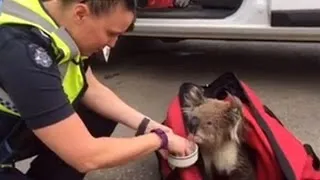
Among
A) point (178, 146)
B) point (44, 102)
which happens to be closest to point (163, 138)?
point (178, 146)

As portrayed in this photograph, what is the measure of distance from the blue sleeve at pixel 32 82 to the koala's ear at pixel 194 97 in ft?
2.99

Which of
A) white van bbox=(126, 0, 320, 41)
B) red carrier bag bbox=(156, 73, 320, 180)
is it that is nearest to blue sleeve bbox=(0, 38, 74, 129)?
red carrier bag bbox=(156, 73, 320, 180)

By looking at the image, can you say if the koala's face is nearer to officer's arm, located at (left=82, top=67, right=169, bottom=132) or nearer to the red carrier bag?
the red carrier bag

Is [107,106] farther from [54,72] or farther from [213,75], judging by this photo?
[213,75]

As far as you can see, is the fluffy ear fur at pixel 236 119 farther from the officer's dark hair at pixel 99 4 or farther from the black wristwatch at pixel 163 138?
the officer's dark hair at pixel 99 4

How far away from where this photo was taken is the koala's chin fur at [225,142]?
2.63m

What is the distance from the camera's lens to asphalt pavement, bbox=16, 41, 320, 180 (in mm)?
3523

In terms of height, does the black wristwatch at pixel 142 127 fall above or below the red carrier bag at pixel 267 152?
above

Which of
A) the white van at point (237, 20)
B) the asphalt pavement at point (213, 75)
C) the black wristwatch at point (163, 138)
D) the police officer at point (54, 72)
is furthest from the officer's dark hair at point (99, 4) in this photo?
the white van at point (237, 20)

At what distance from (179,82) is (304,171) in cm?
183

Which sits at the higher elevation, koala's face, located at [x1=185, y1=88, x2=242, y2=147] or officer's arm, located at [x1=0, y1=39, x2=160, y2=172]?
officer's arm, located at [x1=0, y1=39, x2=160, y2=172]

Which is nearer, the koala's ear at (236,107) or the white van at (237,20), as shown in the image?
the koala's ear at (236,107)

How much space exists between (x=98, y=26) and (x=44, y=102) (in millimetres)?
255

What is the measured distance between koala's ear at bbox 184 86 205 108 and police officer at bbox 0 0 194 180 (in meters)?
0.60
